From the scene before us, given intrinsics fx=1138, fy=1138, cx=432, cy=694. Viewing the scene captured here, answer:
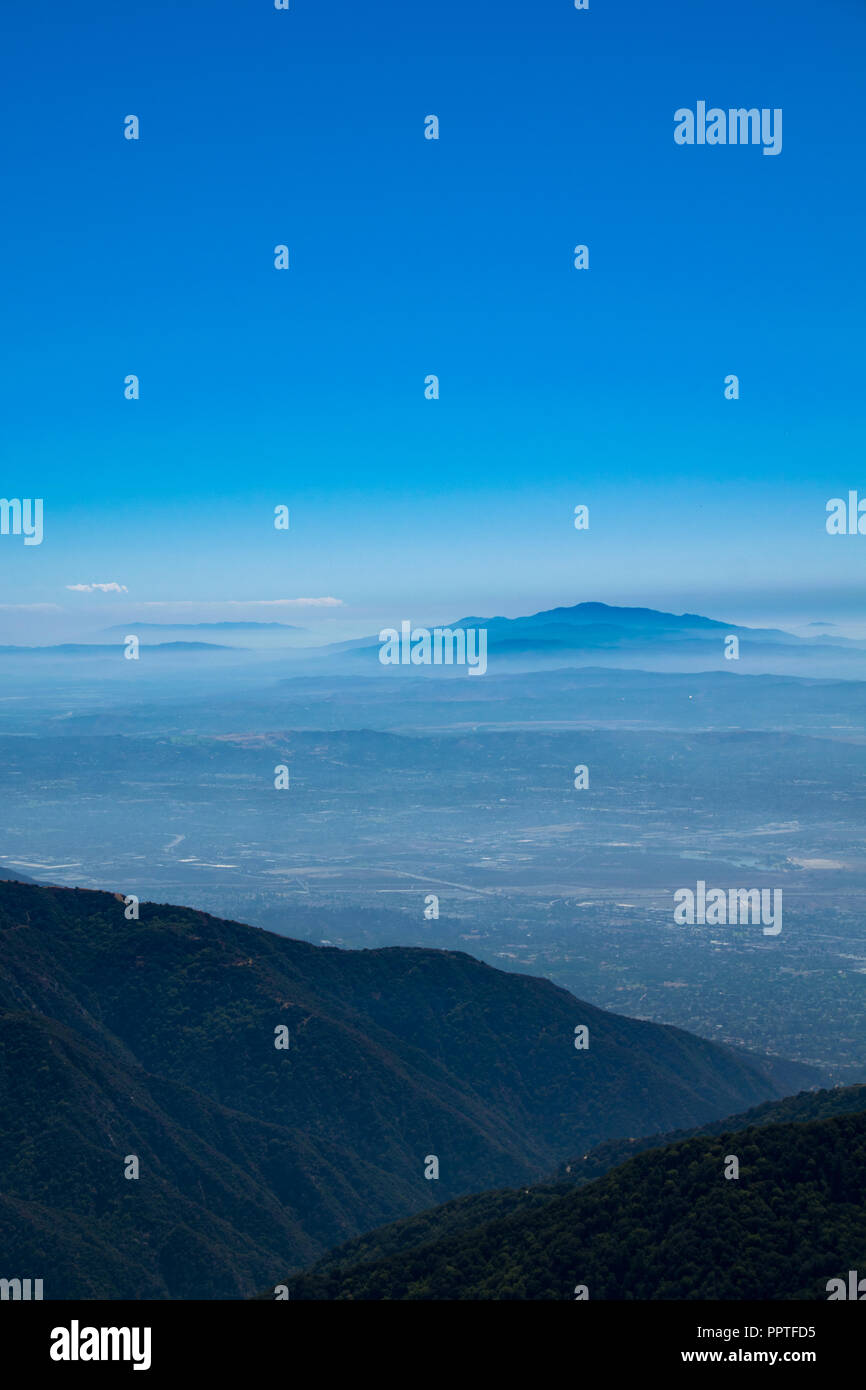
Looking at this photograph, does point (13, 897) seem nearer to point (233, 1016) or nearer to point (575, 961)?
point (233, 1016)

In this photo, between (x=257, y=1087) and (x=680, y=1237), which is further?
(x=257, y=1087)

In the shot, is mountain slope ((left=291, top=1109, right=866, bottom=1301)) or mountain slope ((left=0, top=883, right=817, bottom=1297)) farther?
mountain slope ((left=0, top=883, right=817, bottom=1297))

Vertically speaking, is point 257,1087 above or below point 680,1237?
below

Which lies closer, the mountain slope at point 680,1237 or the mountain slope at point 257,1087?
the mountain slope at point 680,1237
